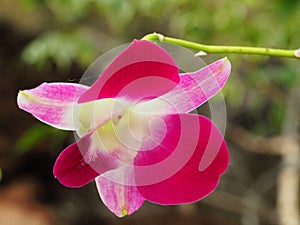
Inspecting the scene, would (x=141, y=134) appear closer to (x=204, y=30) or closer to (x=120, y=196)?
(x=120, y=196)

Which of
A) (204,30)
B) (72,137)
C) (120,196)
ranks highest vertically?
(120,196)

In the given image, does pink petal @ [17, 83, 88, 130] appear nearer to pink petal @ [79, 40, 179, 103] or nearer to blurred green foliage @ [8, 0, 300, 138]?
pink petal @ [79, 40, 179, 103]

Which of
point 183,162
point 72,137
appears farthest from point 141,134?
point 72,137

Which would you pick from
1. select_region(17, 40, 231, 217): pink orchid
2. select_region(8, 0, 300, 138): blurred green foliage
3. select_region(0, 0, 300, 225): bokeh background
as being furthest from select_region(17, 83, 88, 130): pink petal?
select_region(0, 0, 300, 225): bokeh background

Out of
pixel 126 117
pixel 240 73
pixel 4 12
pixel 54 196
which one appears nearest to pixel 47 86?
pixel 126 117

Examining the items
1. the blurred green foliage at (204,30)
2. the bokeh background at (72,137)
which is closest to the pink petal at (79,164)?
the blurred green foliage at (204,30)

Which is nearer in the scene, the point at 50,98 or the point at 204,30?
the point at 50,98

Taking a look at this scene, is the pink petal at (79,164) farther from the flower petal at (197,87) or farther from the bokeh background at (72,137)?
the bokeh background at (72,137)
